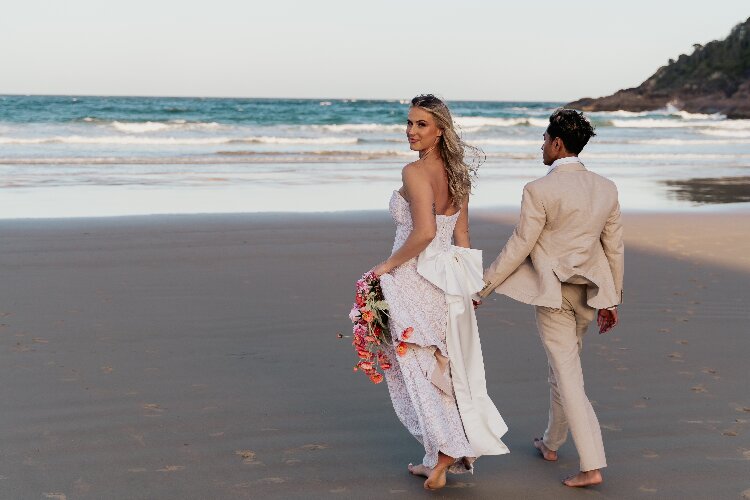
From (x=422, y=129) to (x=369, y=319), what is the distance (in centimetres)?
75

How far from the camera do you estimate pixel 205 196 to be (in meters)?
13.4

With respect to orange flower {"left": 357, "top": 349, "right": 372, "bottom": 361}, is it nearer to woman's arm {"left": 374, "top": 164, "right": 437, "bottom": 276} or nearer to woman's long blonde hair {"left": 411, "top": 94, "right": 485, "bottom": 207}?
woman's arm {"left": 374, "top": 164, "right": 437, "bottom": 276}

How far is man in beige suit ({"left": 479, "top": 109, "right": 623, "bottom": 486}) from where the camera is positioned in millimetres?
3523

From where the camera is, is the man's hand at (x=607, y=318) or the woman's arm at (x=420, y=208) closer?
the woman's arm at (x=420, y=208)

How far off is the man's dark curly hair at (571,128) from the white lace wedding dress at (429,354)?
20.1 inches

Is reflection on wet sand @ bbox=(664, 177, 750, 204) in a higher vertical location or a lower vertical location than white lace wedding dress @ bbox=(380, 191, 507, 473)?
lower

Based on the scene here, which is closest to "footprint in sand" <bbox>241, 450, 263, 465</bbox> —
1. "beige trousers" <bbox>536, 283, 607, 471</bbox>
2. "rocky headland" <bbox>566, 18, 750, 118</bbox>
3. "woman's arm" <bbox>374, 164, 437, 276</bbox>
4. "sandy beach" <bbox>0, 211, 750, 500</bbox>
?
"sandy beach" <bbox>0, 211, 750, 500</bbox>

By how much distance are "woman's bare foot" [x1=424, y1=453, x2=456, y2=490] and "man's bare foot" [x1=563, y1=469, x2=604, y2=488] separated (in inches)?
20.0

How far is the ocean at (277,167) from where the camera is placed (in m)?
12.9

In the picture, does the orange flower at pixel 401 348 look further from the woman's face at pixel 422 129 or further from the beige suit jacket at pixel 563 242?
the woman's face at pixel 422 129

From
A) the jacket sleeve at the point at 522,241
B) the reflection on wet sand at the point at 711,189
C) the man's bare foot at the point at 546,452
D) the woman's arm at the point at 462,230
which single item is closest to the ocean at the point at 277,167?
the reflection on wet sand at the point at 711,189

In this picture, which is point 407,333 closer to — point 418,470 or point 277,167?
point 418,470

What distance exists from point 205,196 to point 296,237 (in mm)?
4017

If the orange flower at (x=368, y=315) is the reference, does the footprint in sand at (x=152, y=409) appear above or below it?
below
